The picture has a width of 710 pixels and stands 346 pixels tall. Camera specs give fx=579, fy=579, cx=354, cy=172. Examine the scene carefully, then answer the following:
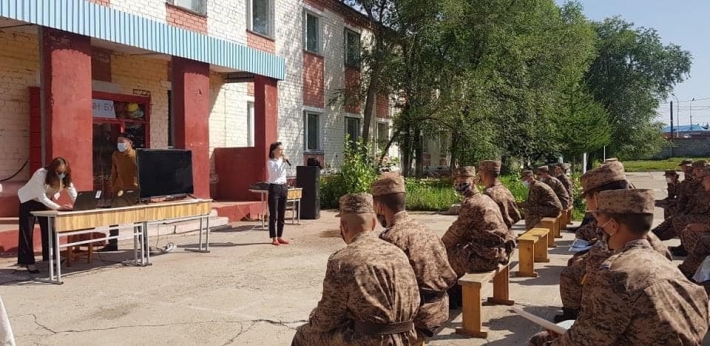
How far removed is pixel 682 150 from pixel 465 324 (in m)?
74.0

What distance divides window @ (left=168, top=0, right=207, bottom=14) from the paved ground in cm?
619

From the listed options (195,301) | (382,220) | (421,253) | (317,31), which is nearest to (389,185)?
(382,220)

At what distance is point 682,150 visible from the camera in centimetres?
6875

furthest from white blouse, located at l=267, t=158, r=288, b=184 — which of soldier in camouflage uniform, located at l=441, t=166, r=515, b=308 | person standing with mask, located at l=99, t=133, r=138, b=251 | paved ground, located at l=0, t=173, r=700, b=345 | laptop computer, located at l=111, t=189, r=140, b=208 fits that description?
soldier in camouflage uniform, located at l=441, t=166, r=515, b=308

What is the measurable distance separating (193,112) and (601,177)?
977 cm

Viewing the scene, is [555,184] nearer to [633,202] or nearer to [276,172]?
[276,172]

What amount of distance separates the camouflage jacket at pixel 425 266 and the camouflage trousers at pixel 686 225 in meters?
4.26

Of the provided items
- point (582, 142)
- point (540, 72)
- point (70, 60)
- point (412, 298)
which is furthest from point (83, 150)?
point (582, 142)

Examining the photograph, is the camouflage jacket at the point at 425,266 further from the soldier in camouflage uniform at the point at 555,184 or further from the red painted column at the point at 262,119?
the red painted column at the point at 262,119

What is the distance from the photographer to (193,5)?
531 inches

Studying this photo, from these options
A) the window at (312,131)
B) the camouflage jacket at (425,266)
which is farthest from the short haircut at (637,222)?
the window at (312,131)

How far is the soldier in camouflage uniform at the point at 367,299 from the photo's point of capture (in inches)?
117

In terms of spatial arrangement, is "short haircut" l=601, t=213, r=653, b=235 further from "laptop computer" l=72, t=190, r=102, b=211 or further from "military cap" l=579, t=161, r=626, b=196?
"laptop computer" l=72, t=190, r=102, b=211

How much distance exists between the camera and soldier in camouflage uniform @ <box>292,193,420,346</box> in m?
2.98
